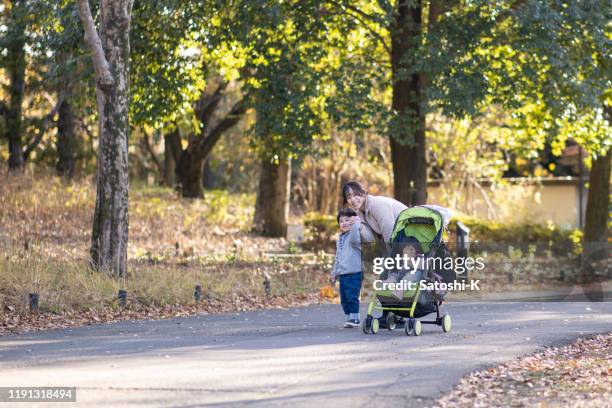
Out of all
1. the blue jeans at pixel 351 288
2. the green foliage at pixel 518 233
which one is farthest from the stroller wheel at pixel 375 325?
the green foliage at pixel 518 233

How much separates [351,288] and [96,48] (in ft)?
21.7

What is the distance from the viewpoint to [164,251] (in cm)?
2528

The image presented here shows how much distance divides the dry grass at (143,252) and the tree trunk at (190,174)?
81 cm

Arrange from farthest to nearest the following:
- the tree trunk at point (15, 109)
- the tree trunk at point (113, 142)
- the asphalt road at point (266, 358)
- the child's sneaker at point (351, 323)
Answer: the tree trunk at point (15, 109) < the tree trunk at point (113, 142) < the child's sneaker at point (351, 323) < the asphalt road at point (266, 358)

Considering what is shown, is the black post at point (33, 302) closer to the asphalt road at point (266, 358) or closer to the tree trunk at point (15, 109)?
the asphalt road at point (266, 358)

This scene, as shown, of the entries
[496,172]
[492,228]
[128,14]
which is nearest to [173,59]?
[128,14]

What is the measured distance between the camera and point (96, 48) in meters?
16.7

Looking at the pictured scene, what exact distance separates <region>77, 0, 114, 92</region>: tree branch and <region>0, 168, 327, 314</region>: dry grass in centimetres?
318

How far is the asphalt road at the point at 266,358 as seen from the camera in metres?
8.42

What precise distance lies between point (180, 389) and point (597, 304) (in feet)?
39.6

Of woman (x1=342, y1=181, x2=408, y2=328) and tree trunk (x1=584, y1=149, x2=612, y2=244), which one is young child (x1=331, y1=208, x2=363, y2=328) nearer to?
woman (x1=342, y1=181, x2=408, y2=328)

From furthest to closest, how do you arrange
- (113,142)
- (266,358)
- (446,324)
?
(113,142) → (446,324) → (266,358)

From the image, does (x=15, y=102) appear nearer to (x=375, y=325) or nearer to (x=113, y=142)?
(x=113, y=142)

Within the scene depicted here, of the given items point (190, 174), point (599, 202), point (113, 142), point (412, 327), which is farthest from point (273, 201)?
point (412, 327)
